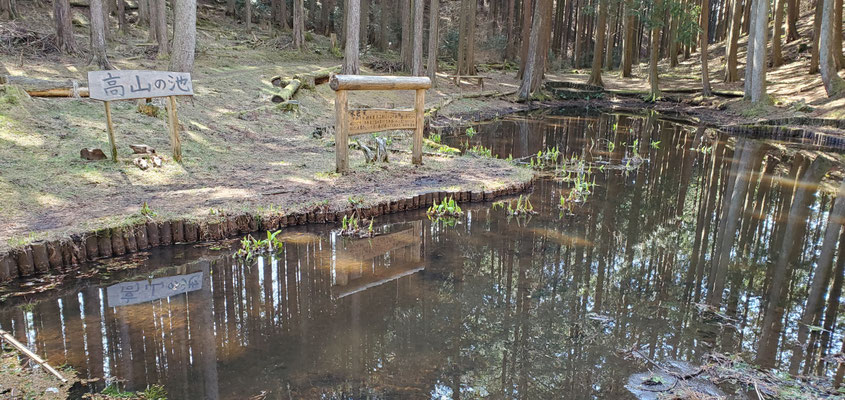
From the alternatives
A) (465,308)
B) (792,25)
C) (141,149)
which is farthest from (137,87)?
(792,25)

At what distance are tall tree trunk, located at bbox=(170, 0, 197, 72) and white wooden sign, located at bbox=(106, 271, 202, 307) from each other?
7960 millimetres

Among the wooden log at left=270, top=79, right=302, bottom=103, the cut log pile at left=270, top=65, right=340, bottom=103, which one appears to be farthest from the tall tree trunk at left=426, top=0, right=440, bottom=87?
the wooden log at left=270, top=79, right=302, bottom=103

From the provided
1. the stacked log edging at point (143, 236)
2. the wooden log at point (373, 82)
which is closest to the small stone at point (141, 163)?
the stacked log edging at point (143, 236)

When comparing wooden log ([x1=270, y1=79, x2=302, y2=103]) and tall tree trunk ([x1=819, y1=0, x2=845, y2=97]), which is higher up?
tall tree trunk ([x1=819, y1=0, x2=845, y2=97])

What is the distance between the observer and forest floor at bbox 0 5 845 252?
691cm

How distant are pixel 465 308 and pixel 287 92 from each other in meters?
11.3

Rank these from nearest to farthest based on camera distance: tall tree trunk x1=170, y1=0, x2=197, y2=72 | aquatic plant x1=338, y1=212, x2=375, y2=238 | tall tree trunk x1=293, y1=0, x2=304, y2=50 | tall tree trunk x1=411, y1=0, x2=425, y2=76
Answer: aquatic plant x1=338, y1=212, x2=375, y2=238 → tall tree trunk x1=170, y1=0, x2=197, y2=72 → tall tree trunk x1=411, y1=0, x2=425, y2=76 → tall tree trunk x1=293, y1=0, x2=304, y2=50

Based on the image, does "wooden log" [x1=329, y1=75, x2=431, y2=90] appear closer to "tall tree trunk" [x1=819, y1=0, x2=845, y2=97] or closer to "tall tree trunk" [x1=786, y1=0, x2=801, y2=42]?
"tall tree trunk" [x1=819, y1=0, x2=845, y2=97]

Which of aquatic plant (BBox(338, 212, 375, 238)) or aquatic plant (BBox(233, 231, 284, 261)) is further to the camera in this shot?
aquatic plant (BBox(338, 212, 375, 238))

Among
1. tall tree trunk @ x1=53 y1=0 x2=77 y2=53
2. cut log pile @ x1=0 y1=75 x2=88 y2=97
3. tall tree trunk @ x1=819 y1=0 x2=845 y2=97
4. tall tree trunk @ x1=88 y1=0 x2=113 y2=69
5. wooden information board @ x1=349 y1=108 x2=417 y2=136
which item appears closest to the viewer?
wooden information board @ x1=349 y1=108 x2=417 y2=136

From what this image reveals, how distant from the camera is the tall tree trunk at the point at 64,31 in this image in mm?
15172

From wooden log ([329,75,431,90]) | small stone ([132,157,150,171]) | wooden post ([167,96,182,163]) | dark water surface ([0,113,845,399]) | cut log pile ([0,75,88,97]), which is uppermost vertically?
wooden log ([329,75,431,90])

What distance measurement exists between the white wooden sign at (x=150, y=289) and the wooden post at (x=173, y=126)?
3594 mm

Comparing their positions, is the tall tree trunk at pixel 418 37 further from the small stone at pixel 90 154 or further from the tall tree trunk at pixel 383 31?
the small stone at pixel 90 154
